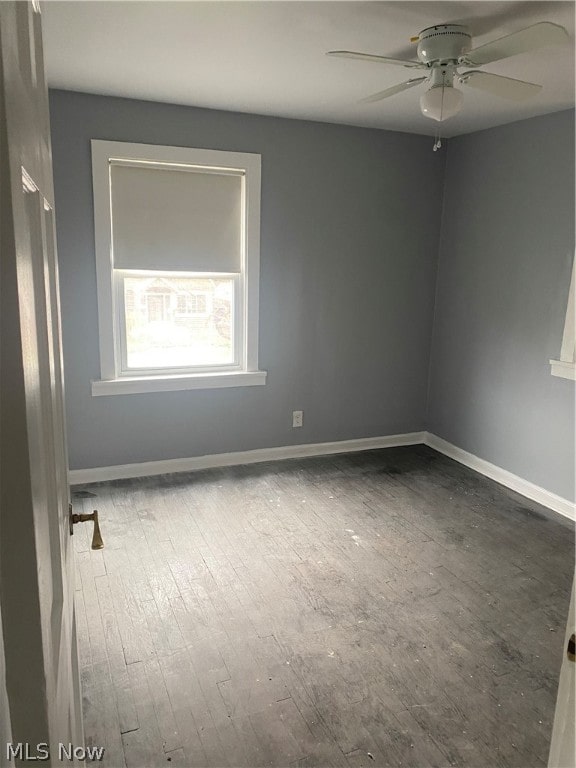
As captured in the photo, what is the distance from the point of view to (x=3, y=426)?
1.54 ft

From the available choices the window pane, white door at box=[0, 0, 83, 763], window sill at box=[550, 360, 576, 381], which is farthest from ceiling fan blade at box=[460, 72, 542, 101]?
the window pane

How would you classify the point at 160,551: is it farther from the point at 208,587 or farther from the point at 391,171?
the point at 391,171

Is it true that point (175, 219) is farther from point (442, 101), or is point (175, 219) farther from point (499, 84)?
point (499, 84)

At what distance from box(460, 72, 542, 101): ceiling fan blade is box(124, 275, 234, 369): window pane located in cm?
204

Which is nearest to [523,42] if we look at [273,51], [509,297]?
[273,51]

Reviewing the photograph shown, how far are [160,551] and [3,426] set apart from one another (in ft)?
8.26

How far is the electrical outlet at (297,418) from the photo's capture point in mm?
4141

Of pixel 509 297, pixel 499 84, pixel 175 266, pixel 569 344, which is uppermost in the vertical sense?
pixel 499 84

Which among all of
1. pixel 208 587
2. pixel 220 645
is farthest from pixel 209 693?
pixel 208 587

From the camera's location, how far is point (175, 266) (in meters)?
3.55

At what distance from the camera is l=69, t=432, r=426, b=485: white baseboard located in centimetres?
365

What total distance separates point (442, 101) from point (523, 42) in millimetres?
Result: 331

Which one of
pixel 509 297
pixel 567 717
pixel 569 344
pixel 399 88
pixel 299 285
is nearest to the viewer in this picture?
pixel 567 717

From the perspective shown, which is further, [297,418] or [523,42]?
[297,418]
